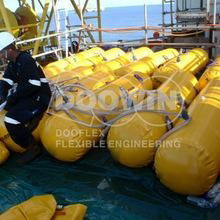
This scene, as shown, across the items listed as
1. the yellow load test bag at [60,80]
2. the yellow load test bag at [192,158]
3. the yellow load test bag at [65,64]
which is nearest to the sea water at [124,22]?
the yellow load test bag at [65,64]

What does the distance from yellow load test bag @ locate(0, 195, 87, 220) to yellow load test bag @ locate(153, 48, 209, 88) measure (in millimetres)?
2611

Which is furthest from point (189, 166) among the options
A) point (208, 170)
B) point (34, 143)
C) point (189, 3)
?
point (189, 3)

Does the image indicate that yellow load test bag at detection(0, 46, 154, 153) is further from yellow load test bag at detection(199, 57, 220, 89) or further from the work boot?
yellow load test bag at detection(199, 57, 220, 89)

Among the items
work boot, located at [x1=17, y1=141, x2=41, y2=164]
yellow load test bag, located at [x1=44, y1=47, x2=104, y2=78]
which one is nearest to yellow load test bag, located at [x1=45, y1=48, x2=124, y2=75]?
yellow load test bag, located at [x1=44, y1=47, x2=104, y2=78]

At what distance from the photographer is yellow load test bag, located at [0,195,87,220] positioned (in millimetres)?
2264

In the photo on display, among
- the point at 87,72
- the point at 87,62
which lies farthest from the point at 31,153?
the point at 87,62

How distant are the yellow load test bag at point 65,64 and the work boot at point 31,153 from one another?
1.65 meters

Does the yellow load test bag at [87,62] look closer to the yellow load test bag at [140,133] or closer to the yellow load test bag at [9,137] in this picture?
the yellow load test bag at [9,137]

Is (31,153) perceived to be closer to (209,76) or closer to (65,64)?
(65,64)

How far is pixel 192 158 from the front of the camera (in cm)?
252

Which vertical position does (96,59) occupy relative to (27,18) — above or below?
below

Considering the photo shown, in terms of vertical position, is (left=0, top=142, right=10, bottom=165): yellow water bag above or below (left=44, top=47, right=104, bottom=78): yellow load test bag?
below

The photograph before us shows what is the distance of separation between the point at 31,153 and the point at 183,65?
2.93 meters

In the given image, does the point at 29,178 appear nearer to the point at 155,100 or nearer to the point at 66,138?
the point at 66,138
